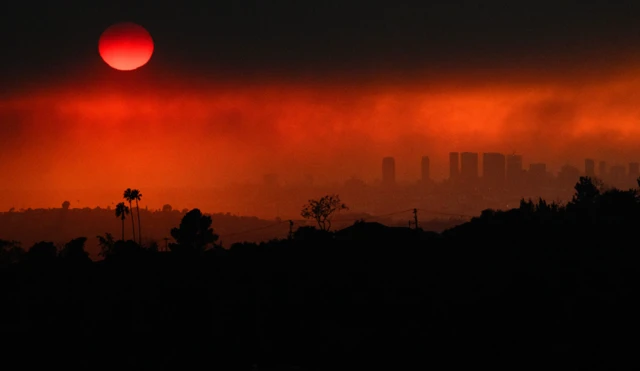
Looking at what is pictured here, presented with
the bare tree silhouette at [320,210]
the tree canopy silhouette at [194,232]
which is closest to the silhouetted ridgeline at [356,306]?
the tree canopy silhouette at [194,232]

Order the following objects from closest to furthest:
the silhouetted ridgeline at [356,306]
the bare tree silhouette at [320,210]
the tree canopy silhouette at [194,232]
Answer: the silhouetted ridgeline at [356,306] < the tree canopy silhouette at [194,232] < the bare tree silhouette at [320,210]

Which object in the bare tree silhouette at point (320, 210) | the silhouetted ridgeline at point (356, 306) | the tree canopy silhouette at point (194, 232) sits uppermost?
the bare tree silhouette at point (320, 210)

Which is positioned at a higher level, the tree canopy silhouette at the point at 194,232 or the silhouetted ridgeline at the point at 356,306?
the tree canopy silhouette at the point at 194,232

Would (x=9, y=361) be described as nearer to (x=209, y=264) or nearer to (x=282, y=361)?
(x=282, y=361)

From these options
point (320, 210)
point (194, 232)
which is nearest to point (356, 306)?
point (194, 232)

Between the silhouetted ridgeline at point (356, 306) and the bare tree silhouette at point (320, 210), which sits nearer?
the silhouetted ridgeline at point (356, 306)

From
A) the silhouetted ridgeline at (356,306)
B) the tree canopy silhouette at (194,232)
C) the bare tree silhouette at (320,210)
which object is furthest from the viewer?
the bare tree silhouette at (320,210)

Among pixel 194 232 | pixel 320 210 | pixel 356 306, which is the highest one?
pixel 320 210

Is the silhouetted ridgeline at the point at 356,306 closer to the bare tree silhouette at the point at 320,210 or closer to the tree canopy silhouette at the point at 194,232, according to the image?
the tree canopy silhouette at the point at 194,232

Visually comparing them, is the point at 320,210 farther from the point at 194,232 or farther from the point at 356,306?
the point at 356,306
